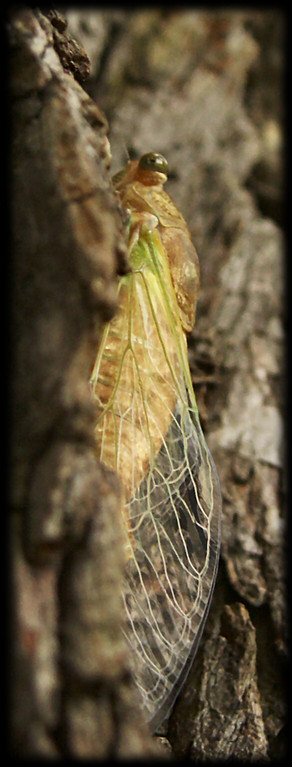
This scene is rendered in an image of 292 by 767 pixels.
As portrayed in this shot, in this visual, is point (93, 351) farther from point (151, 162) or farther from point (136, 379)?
point (151, 162)

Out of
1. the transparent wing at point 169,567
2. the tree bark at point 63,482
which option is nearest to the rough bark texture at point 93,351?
the tree bark at point 63,482

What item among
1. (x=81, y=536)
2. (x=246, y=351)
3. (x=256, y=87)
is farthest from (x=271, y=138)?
(x=81, y=536)

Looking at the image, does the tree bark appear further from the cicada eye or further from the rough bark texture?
the cicada eye

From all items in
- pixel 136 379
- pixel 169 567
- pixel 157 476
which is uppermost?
pixel 136 379

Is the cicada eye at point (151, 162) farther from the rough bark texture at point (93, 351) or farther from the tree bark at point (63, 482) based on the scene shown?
the tree bark at point (63, 482)

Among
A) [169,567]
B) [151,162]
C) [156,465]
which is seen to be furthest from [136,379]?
[151,162]

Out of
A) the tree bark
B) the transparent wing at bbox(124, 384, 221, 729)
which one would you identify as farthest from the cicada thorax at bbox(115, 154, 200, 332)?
the tree bark

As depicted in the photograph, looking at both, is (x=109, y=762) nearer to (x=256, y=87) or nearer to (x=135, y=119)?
(x=135, y=119)
